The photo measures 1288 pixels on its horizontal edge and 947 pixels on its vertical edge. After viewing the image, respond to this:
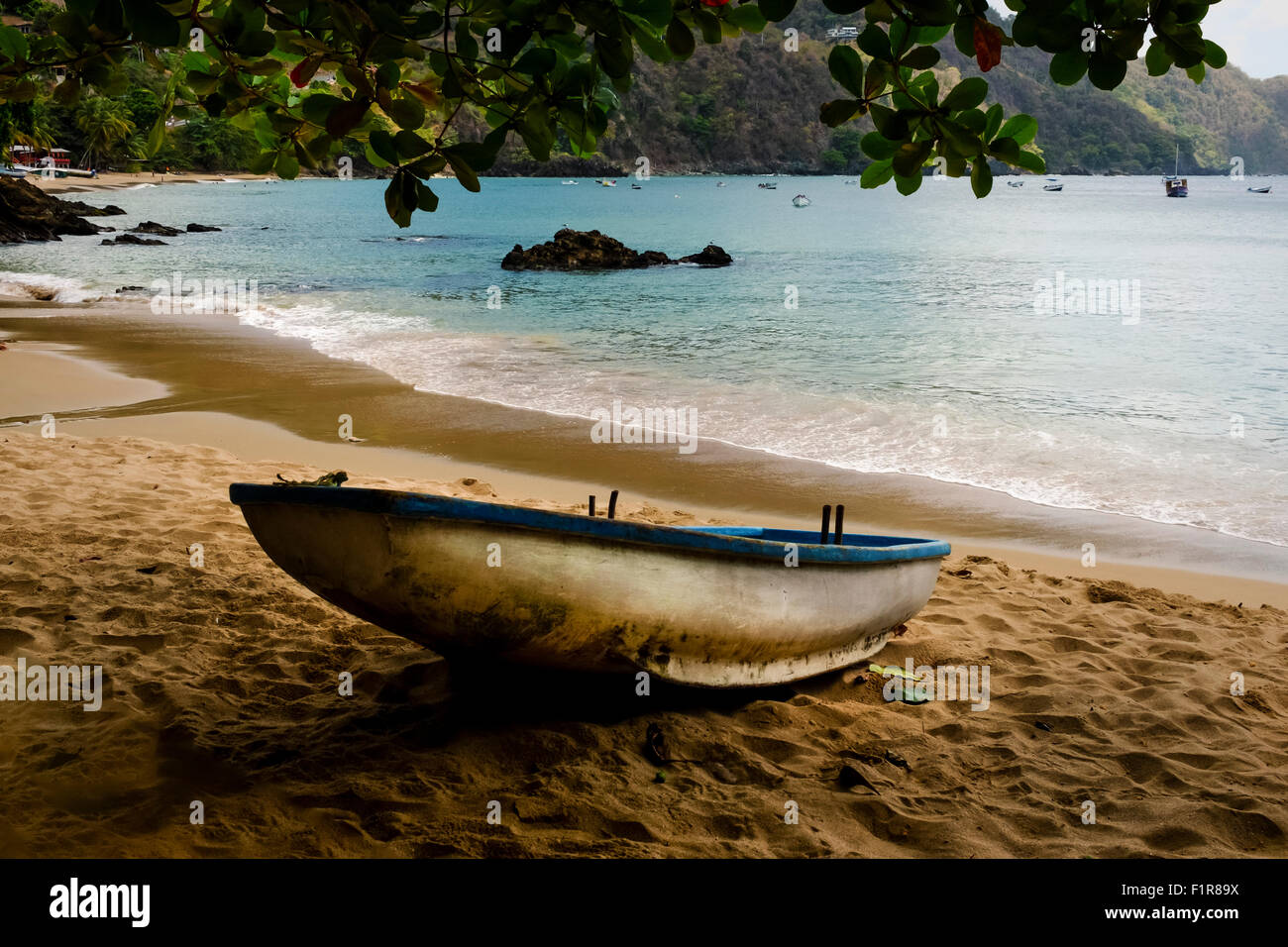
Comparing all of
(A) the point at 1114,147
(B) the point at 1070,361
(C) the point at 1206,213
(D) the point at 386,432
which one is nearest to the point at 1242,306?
(B) the point at 1070,361

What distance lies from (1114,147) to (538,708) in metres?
175

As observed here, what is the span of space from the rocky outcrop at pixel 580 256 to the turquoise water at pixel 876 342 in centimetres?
104

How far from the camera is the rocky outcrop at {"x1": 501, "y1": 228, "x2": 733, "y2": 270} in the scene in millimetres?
28531

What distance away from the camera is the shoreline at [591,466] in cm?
671

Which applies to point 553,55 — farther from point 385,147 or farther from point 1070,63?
point 1070,63

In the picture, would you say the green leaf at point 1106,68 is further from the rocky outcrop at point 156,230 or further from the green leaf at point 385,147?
the rocky outcrop at point 156,230

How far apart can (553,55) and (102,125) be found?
99289 millimetres

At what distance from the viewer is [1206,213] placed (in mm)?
69312

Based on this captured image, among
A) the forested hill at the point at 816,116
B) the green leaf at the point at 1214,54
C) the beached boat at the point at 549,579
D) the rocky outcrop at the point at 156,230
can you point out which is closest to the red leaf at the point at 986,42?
the green leaf at the point at 1214,54

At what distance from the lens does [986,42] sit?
2.47m

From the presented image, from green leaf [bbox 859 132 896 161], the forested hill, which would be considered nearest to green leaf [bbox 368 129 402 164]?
green leaf [bbox 859 132 896 161]

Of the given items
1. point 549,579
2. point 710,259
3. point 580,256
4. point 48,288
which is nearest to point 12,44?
point 549,579

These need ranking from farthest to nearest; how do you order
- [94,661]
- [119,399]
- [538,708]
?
[119,399], [94,661], [538,708]

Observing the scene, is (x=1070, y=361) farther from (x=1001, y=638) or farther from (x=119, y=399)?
(x=119, y=399)
